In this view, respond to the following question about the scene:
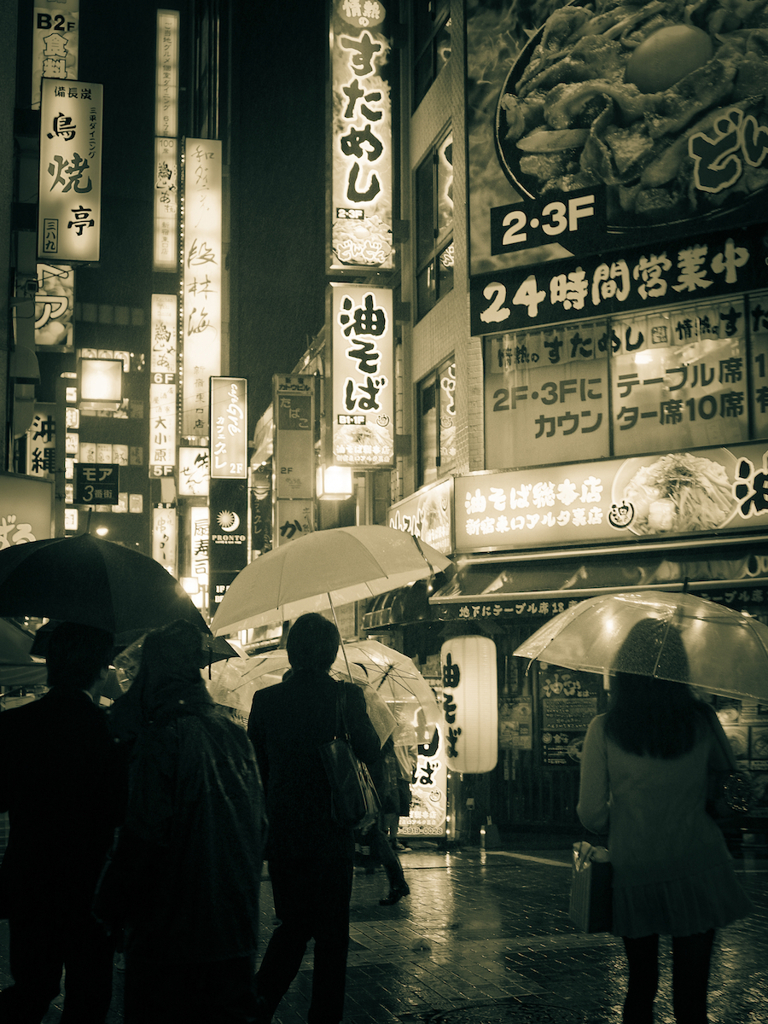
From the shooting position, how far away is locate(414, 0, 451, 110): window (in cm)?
1778

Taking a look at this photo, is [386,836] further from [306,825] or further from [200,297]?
[200,297]

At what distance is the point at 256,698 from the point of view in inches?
197

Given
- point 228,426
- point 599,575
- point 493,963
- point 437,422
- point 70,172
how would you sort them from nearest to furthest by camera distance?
point 493,963, point 599,575, point 70,172, point 437,422, point 228,426

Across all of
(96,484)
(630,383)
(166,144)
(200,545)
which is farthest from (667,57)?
(166,144)

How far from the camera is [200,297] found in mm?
24656

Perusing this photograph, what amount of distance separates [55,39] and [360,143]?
775 centimetres

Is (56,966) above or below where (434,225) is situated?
below

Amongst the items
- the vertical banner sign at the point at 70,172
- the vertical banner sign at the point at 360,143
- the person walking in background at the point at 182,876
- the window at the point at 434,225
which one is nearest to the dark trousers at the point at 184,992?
the person walking in background at the point at 182,876

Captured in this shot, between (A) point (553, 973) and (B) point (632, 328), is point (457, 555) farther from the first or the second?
(A) point (553, 973)

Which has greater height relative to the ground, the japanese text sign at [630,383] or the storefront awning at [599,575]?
the japanese text sign at [630,383]

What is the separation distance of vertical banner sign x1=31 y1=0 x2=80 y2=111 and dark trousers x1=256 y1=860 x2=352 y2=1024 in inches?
759

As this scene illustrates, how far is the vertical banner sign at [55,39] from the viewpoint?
66.8 ft

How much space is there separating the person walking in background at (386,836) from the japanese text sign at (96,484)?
2053 cm

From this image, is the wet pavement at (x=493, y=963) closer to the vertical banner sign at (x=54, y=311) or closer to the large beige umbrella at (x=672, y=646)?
the large beige umbrella at (x=672, y=646)
